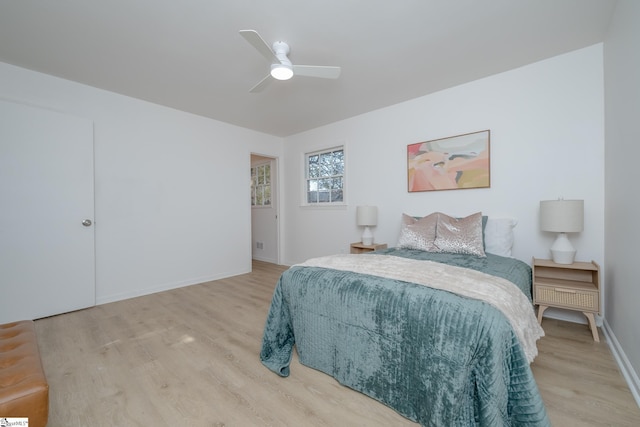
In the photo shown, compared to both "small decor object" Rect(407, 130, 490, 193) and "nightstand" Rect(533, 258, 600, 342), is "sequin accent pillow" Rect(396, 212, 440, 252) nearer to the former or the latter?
"small decor object" Rect(407, 130, 490, 193)

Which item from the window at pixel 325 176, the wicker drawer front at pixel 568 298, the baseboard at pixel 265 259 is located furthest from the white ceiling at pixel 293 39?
the baseboard at pixel 265 259

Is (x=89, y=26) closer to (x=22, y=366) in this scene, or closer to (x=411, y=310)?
(x=22, y=366)

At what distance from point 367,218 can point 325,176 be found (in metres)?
1.28

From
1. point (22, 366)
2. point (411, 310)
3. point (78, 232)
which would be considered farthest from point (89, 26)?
point (411, 310)

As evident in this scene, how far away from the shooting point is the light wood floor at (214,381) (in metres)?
1.38

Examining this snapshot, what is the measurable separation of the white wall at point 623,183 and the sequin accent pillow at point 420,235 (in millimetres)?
1268

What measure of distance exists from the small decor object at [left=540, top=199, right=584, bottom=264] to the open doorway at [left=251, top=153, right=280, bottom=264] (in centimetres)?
407

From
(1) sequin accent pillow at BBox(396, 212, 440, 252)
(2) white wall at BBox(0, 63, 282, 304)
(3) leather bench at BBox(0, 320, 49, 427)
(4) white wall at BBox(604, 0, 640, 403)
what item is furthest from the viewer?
(2) white wall at BBox(0, 63, 282, 304)

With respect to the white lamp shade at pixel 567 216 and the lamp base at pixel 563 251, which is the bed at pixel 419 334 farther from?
the white lamp shade at pixel 567 216

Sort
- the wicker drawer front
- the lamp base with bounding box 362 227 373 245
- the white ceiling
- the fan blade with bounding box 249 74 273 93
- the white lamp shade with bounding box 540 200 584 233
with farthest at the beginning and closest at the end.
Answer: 1. the lamp base with bounding box 362 227 373 245
2. the fan blade with bounding box 249 74 273 93
3. the white lamp shade with bounding box 540 200 584 233
4. the wicker drawer front
5. the white ceiling

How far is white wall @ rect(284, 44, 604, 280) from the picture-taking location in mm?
2393

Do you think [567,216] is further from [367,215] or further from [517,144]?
[367,215]

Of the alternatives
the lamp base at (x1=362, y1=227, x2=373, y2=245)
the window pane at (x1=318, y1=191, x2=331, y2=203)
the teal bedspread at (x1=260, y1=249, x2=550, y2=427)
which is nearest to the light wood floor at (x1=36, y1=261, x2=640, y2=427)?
the teal bedspread at (x1=260, y1=249, x2=550, y2=427)

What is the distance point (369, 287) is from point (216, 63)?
253cm
